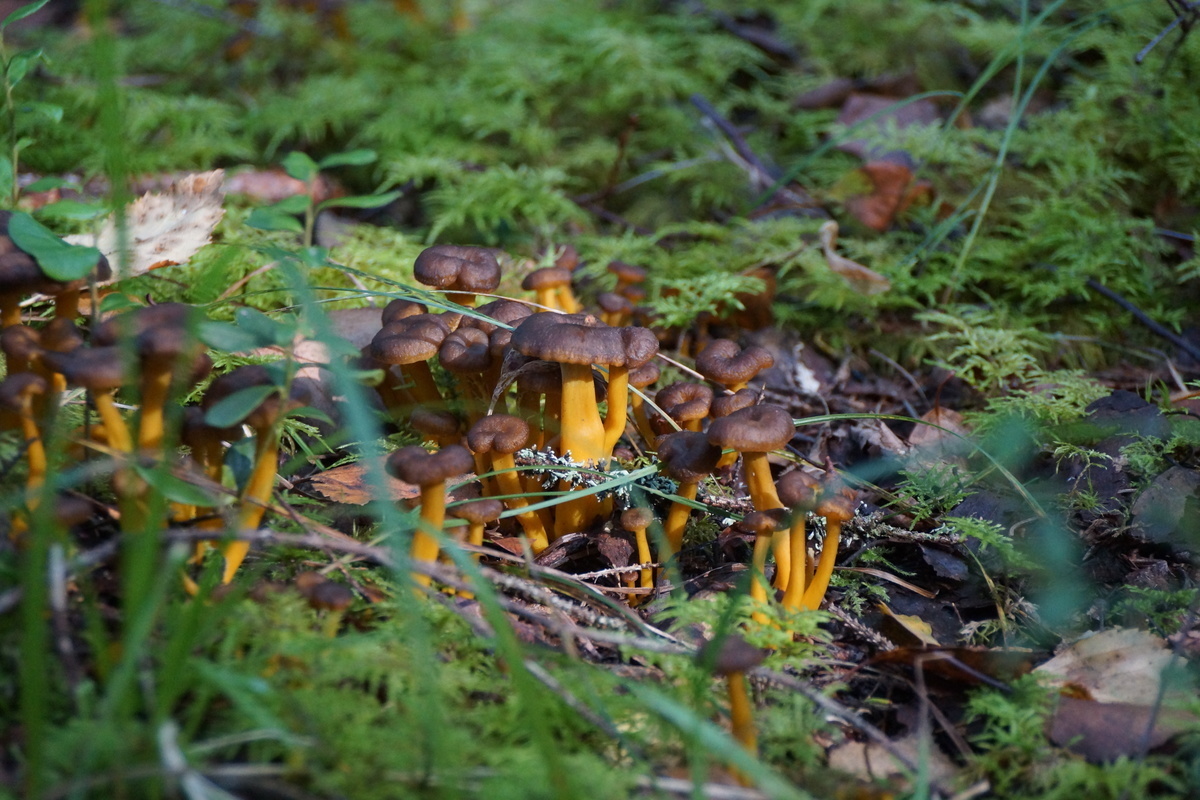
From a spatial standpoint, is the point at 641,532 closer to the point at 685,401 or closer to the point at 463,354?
the point at 685,401

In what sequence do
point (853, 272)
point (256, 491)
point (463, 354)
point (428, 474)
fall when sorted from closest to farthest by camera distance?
point (428, 474) < point (256, 491) < point (463, 354) < point (853, 272)

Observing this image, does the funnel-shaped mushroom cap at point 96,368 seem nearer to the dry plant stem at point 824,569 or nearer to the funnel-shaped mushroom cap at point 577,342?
the funnel-shaped mushroom cap at point 577,342

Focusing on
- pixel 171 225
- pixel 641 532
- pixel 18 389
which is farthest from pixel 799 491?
pixel 171 225

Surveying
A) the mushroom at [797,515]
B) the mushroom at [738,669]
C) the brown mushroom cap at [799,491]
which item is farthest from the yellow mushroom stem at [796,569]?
the mushroom at [738,669]

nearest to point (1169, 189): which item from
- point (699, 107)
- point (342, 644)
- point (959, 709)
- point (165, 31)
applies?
point (699, 107)

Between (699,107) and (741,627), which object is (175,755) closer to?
(741,627)
